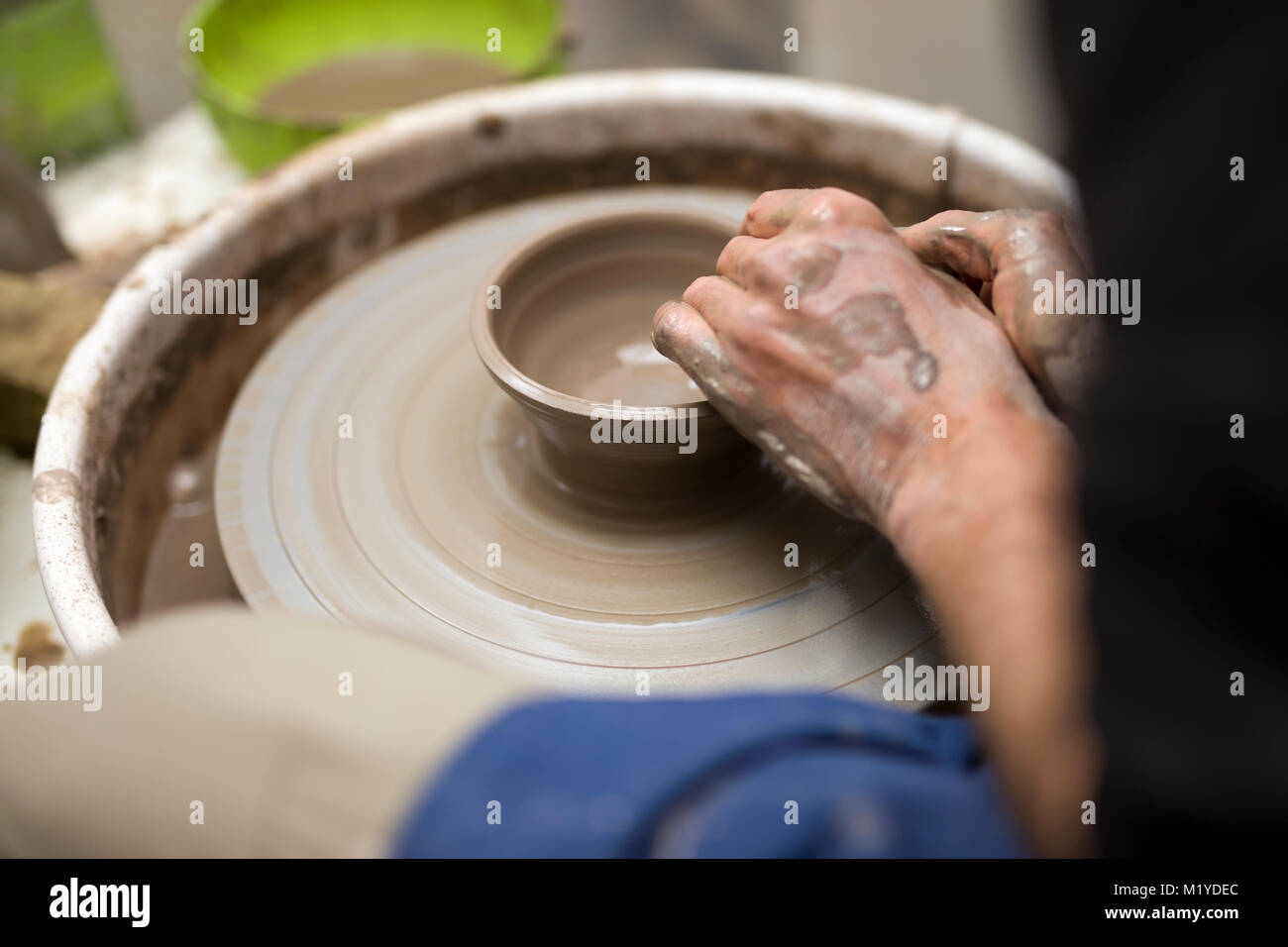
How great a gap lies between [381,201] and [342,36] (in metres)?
0.98

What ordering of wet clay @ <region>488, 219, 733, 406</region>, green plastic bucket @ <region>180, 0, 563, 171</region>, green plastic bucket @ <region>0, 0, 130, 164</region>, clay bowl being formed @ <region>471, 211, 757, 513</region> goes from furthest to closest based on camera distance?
green plastic bucket @ <region>0, 0, 130, 164</region> < green plastic bucket @ <region>180, 0, 563, 171</region> < wet clay @ <region>488, 219, 733, 406</region> < clay bowl being formed @ <region>471, 211, 757, 513</region>

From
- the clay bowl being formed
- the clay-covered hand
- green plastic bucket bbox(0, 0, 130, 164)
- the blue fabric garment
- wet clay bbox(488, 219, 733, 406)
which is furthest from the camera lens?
green plastic bucket bbox(0, 0, 130, 164)

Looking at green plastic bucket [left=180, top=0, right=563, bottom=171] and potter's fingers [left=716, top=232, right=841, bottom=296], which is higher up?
green plastic bucket [left=180, top=0, right=563, bottom=171]

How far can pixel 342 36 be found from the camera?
7.80ft

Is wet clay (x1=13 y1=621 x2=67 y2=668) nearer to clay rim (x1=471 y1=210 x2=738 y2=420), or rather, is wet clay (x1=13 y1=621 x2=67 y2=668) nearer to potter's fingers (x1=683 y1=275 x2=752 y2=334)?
clay rim (x1=471 y1=210 x2=738 y2=420)

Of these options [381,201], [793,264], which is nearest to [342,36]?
[381,201]

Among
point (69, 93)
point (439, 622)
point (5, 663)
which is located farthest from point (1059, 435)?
point (69, 93)

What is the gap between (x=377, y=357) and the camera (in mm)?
1376

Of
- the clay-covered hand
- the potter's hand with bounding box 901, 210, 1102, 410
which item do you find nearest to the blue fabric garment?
the clay-covered hand

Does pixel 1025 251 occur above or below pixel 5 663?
above

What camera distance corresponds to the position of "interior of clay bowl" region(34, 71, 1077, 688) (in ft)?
4.16

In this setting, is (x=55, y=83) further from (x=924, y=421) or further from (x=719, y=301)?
(x=924, y=421)
